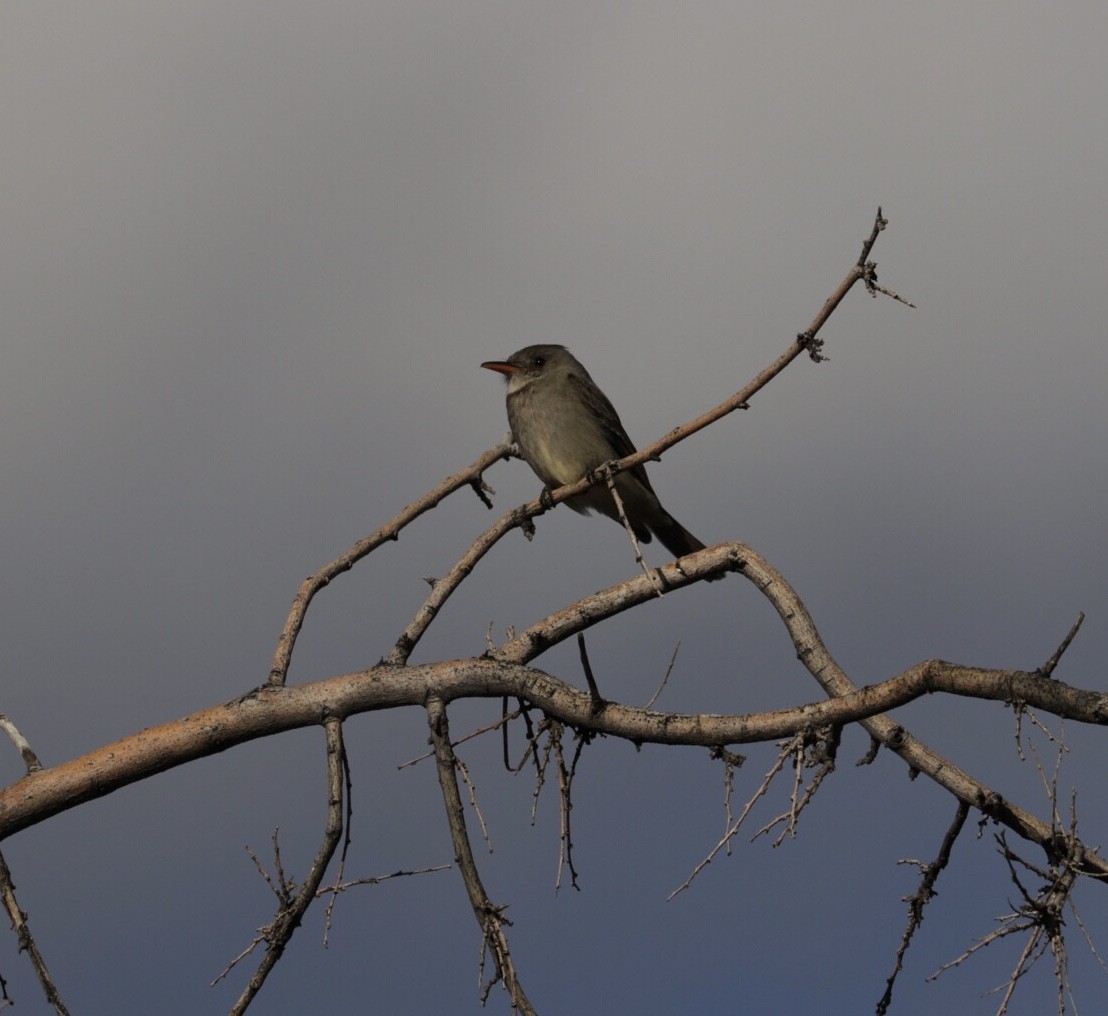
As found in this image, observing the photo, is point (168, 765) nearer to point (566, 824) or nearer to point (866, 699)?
point (566, 824)

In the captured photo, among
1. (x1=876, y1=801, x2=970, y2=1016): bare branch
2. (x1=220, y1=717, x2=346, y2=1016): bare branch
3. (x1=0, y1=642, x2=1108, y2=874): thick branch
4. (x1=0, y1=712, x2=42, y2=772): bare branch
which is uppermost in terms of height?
(x1=0, y1=712, x2=42, y2=772): bare branch

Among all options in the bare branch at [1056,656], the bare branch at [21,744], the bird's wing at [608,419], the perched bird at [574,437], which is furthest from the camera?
the bird's wing at [608,419]

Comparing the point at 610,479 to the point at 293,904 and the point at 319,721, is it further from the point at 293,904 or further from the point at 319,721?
the point at 293,904

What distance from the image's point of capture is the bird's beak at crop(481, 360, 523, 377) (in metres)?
12.7

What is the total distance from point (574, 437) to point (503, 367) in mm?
1478

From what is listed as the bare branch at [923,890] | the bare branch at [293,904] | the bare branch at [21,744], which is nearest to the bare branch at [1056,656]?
the bare branch at [923,890]

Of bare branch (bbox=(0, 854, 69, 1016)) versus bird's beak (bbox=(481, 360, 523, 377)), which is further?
bird's beak (bbox=(481, 360, 523, 377))

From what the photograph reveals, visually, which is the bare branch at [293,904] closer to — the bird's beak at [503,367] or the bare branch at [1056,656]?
the bare branch at [1056,656]

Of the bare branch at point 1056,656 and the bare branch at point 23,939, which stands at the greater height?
the bare branch at point 23,939

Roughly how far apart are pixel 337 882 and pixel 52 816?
6.71 feet

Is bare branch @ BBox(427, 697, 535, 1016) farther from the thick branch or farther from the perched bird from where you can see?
the perched bird

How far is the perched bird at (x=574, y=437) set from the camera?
11.4m

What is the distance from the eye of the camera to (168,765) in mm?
8180

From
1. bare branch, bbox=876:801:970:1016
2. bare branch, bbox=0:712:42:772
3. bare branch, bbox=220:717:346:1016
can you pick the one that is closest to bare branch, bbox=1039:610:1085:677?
bare branch, bbox=876:801:970:1016
